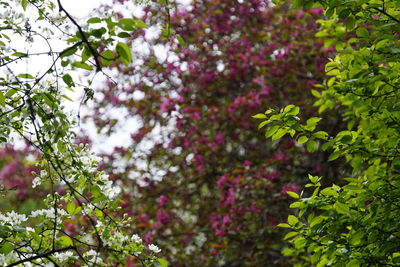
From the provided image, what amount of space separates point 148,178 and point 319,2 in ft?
10.6

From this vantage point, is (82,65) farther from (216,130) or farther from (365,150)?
(216,130)

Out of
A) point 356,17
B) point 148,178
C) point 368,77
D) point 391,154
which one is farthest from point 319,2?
point 148,178

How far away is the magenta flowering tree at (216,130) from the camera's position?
182 inches

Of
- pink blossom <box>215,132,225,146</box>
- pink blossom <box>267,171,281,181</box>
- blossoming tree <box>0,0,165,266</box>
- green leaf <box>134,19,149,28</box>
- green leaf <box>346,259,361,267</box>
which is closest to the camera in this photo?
green leaf <box>134,19,149,28</box>

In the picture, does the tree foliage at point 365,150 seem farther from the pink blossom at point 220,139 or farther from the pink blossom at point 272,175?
the pink blossom at point 220,139

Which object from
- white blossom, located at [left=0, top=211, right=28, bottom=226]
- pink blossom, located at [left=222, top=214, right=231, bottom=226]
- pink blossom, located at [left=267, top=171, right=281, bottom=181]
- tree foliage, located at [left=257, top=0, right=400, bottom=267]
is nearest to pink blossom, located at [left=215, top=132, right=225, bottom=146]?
pink blossom, located at [left=267, top=171, right=281, bottom=181]

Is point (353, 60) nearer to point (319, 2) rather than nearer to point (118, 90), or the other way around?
point (319, 2)

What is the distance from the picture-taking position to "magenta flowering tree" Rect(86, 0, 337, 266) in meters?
4.62

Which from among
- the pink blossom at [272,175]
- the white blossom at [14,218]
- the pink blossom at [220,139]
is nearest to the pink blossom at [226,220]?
the pink blossom at [272,175]

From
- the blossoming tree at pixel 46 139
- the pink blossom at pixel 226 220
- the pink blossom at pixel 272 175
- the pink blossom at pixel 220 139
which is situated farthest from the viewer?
the pink blossom at pixel 220 139

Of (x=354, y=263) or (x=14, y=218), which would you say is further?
(x=354, y=263)

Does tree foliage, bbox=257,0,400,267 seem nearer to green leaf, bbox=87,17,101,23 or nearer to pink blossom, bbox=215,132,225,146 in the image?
green leaf, bbox=87,17,101,23

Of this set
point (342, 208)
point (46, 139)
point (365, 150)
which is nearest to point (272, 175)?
point (365, 150)

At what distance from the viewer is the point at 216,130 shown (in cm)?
507
